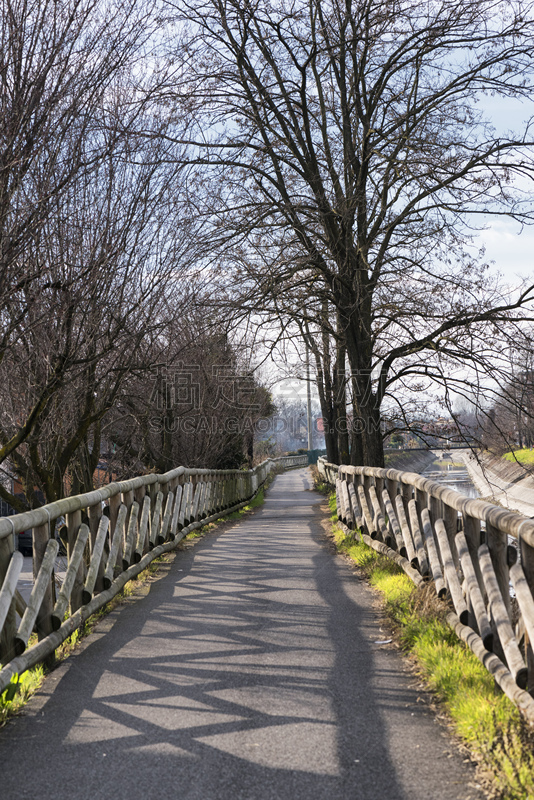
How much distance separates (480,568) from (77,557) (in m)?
2.95

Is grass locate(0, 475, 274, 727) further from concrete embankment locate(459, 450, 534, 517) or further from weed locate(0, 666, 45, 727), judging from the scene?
concrete embankment locate(459, 450, 534, 517)

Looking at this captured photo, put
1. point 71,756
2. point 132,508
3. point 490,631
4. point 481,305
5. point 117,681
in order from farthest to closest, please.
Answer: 1. point 481,305
2. point 132,508
3. point 117,681
4. point 490,631
5. point 71,756

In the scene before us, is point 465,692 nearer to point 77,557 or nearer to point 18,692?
point 18,692

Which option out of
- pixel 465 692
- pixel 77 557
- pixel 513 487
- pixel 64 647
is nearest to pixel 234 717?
pixel 465 692

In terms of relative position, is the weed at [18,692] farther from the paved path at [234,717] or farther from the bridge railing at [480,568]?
the bridge railing at [480,568]

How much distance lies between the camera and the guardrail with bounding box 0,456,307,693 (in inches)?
174

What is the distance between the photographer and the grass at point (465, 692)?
326 centimetres

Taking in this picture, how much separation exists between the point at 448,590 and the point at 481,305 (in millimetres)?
6864

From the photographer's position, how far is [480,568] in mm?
4582

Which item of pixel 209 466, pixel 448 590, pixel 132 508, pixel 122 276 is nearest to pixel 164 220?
pixel 122 276

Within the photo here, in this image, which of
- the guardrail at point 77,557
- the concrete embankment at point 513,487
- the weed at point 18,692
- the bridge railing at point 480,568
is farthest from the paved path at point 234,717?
the concrete embankment at point 513,487

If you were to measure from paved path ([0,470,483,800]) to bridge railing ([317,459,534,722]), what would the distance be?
0.48 m

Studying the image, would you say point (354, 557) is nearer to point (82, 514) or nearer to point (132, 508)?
point (132, 508)

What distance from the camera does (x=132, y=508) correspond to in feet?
26.7
